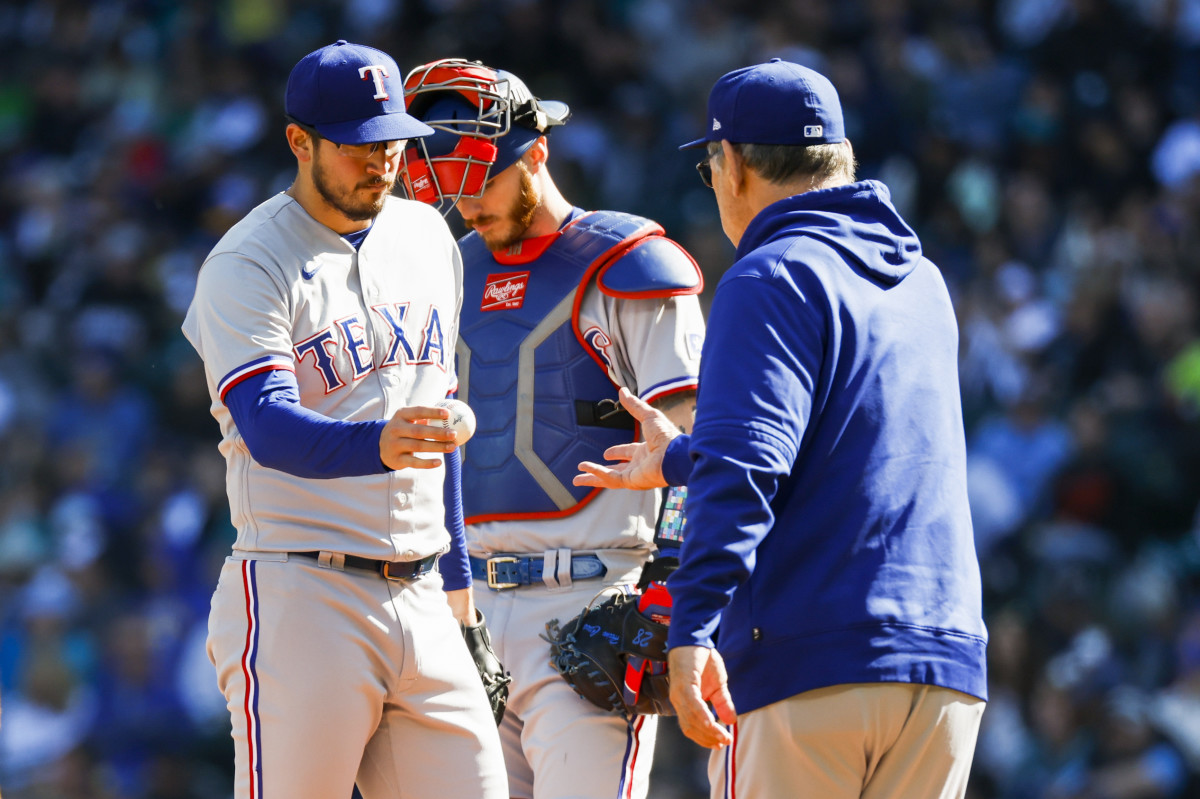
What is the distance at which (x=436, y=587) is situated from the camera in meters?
3.07

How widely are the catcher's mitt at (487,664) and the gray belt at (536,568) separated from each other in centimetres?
22

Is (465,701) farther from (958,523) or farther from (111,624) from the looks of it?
(111,624)

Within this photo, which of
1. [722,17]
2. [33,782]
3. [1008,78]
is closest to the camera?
[33,782]

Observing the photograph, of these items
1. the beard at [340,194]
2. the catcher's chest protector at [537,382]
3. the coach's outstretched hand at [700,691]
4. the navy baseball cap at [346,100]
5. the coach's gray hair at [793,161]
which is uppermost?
the navy baseball cap at [346,100]

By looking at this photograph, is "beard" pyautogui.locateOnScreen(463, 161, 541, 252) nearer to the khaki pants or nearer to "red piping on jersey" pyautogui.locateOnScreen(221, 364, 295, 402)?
"red piping on jersey" pyautogui.locateOnScreen(221, 364, 295, 402)

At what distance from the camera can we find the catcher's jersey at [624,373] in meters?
3.46

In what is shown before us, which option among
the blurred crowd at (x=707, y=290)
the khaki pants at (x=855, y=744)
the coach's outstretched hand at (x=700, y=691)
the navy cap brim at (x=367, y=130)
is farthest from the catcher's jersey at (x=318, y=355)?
the blurred crowd at (x=707, y=290)

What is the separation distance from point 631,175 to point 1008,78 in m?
2.14

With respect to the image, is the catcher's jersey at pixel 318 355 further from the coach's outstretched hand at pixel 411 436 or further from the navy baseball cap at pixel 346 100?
the coach's outstretched hand at pixel 411 436

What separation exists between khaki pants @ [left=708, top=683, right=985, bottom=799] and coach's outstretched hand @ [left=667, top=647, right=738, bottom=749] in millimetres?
76

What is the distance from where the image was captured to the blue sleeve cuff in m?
2.66

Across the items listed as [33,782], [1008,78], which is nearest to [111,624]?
[33,782]

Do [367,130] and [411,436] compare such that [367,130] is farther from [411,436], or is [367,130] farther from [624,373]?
[624,373]

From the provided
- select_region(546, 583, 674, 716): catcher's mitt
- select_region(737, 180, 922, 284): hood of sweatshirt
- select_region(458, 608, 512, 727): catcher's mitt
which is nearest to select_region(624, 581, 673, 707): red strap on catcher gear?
select_region(546, 583, 674, 716): catcher's mitt
